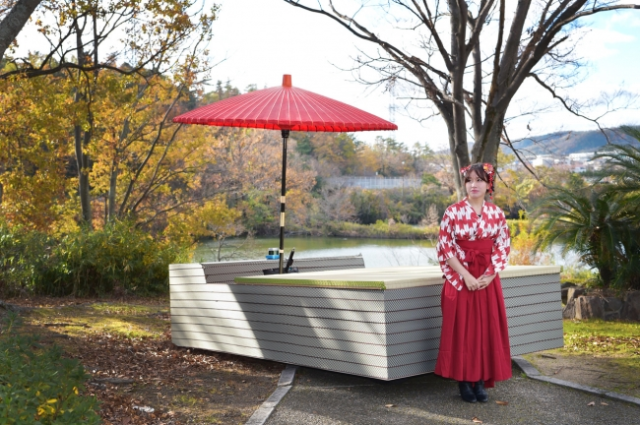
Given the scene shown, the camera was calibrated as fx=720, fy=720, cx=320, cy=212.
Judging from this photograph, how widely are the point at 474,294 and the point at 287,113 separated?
2.13 m

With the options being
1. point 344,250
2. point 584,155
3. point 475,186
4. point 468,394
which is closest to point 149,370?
point 468,394

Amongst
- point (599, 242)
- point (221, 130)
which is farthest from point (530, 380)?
point (221, 130)

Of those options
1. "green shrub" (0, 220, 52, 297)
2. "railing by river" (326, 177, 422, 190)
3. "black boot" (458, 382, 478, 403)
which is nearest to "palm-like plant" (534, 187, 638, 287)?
"black boot" (458, 382, 478, 403)

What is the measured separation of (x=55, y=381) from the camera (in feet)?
12.4

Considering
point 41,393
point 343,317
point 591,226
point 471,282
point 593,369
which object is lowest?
point 593,369

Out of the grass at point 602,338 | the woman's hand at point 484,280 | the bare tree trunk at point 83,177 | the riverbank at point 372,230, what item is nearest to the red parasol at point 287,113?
the woman's hand at point 484,280

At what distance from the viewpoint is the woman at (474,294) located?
4.83 meters

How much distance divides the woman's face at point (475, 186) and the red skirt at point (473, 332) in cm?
32

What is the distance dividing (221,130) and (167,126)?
24.5ft

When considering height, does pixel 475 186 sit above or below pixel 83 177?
below

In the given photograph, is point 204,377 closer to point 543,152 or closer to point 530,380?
point 530,380

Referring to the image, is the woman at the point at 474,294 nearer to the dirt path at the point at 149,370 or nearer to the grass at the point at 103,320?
the dirt path at the point at 149,370

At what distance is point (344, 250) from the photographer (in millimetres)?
22203

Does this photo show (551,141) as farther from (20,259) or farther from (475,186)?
(20,259)
